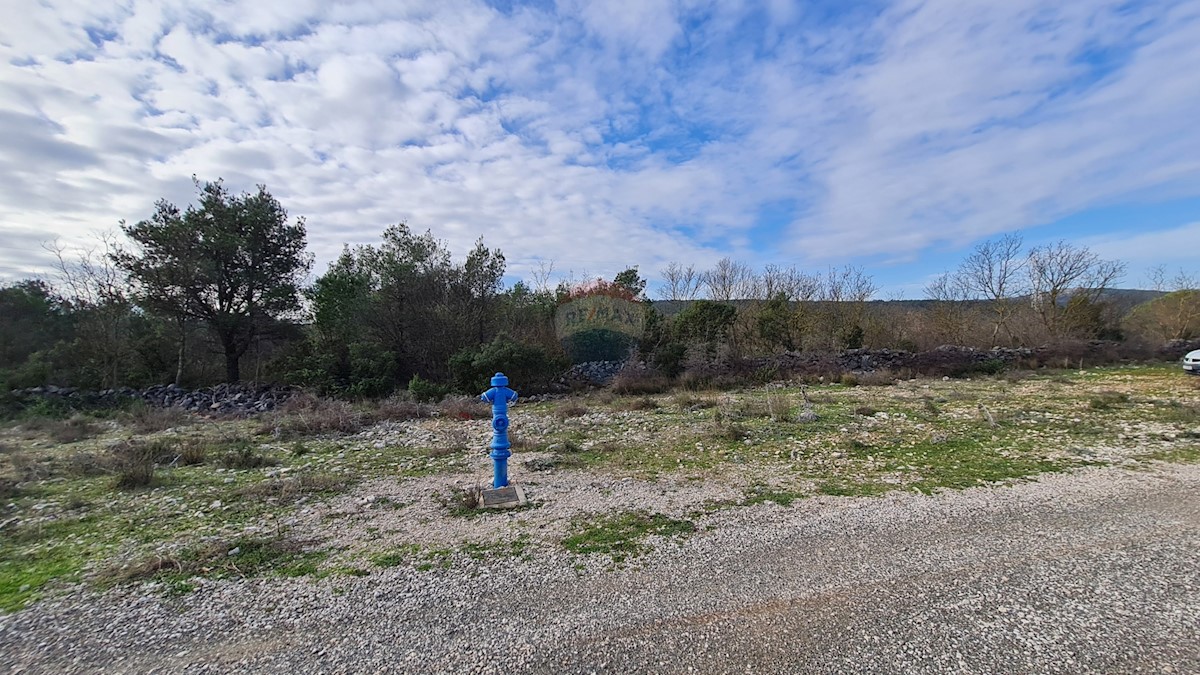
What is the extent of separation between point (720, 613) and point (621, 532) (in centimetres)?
131

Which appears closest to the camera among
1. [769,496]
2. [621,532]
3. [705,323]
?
[621,532]

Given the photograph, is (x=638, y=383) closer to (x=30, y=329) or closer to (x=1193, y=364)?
(x=1193, y=364)

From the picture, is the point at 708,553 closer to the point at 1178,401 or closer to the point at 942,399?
the point at 942,399

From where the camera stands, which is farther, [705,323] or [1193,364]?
[705,323]

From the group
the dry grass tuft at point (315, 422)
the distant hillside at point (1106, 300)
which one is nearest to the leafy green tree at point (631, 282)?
the distant hillside at point (1106, 300)

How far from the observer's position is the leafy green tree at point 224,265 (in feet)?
47.5

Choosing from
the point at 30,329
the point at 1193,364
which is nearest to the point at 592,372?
the point at 1193,364

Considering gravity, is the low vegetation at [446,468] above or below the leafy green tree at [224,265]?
below

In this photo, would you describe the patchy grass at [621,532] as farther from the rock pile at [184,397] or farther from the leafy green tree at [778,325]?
the leafy green tree at [778,325]

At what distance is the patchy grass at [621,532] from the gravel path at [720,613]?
18 centimetres

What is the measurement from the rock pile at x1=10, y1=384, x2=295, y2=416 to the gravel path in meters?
11.4

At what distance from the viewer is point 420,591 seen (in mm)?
3129

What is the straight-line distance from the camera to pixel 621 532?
4016 millimetres

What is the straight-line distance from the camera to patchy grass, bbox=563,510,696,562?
3.69 metres
